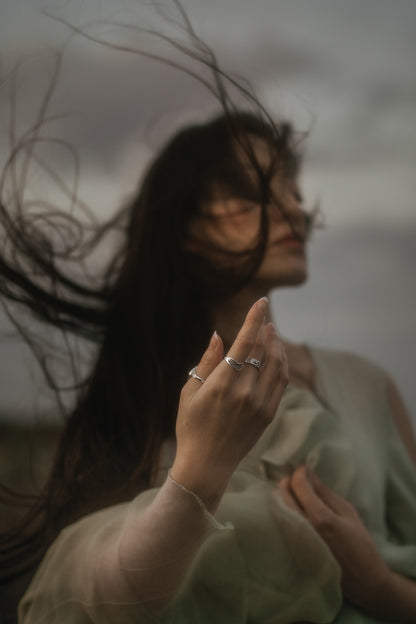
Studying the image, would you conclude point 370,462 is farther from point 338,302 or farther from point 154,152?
point 154,152

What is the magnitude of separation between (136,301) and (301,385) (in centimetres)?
29

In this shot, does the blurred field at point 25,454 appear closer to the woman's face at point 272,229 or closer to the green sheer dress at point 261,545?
the green sheer dress at point 261,545

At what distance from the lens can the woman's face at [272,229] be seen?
904 millimetres

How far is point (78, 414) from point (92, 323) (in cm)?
14

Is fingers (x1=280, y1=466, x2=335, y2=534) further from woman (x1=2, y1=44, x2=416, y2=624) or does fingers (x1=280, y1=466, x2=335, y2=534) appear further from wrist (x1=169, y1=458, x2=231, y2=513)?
wrist (x1=169, y1=458, x2=231, y2=513)

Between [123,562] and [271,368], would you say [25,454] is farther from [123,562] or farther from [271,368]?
[271,368]

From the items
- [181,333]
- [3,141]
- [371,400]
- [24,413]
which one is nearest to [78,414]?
[24,413]

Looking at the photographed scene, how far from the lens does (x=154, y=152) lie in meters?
1.00

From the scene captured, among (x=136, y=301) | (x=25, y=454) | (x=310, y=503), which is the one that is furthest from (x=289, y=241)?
(x=25, y=454)

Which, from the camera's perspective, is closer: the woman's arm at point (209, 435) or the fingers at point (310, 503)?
the woman's arm at point (209, 435)

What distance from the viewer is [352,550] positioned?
0.81 m

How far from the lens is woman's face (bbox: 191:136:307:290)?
0.90m

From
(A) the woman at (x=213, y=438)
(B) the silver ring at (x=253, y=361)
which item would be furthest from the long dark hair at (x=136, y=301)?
(B) the silver ring at (x=253, y=361)

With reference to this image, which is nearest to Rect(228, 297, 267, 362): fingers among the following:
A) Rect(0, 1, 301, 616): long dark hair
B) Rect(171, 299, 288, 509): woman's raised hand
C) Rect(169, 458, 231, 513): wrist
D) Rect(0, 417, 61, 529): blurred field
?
Rect(171, 299, 288, 509): woman's raised hand
